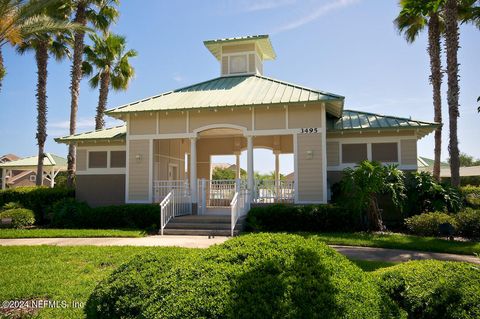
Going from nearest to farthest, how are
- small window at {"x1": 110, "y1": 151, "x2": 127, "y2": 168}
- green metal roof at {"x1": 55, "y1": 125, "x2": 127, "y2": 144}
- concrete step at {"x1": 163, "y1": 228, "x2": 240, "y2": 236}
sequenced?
concrete step at {"x1": 163, "y1": 228, "x2": 240, "y2": 236}
green metal roof at {"x1": 55, "y1": 125, "x2": 127, "y2": 144}
small window at {"x1": 110, "y1": 151, "x2": 127, "y2": 168}

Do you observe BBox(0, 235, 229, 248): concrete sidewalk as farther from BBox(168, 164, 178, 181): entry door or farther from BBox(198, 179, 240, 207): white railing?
BBox(168, 164, 178, 181): entry door

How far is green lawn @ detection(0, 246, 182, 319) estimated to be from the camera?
18.9 feet

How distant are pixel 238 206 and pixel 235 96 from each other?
192 inches

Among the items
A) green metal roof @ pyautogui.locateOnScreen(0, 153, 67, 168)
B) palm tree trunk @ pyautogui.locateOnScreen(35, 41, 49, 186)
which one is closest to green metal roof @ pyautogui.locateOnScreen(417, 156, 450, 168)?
palm tree trunk @ pyautogui.locateOnScreen(35, 41, 49, 186)

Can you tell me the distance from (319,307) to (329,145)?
1223cm

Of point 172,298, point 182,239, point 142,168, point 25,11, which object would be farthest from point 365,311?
point 25,11

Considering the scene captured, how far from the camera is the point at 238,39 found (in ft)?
59.5

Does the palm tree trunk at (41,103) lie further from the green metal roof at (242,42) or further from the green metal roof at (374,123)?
the green metal roof at (374,123)

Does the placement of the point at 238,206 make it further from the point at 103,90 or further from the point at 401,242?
the point at 103,90

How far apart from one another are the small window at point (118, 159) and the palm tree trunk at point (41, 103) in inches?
330

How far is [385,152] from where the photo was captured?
14.8 meters

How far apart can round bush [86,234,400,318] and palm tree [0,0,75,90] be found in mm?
12581

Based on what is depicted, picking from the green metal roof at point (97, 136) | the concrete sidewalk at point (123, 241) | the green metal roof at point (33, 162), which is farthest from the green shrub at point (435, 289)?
the green metal roof at point (33, 162)

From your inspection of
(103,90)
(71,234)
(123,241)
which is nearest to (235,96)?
(123,241)
